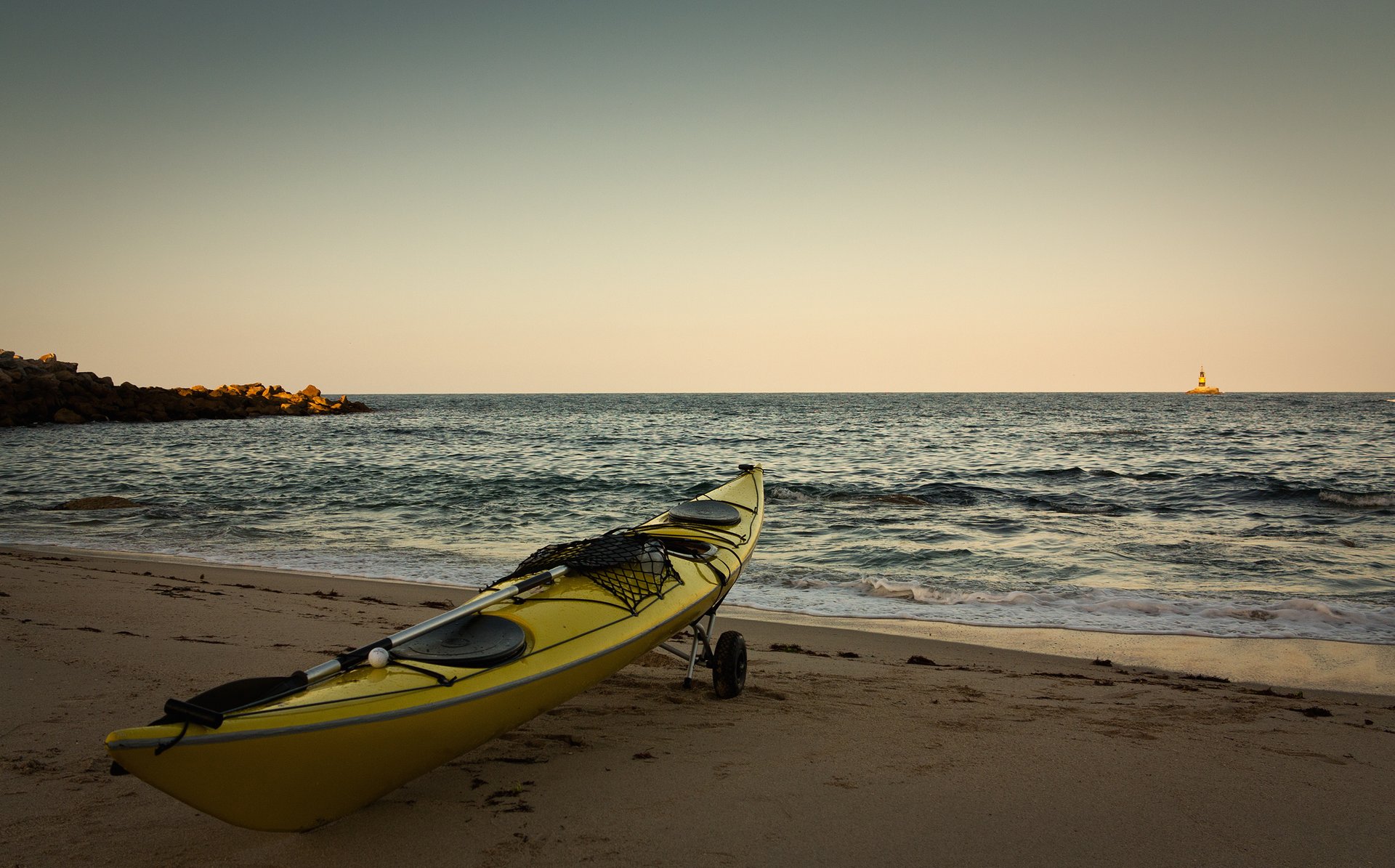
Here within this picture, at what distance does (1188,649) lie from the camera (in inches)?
224

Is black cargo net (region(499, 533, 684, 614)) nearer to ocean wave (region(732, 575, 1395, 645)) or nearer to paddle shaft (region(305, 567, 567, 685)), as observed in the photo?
paddle shaft (region(305, 567, 567, 685))

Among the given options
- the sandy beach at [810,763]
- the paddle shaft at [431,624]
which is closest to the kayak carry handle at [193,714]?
the paddle shaft at [431,624]

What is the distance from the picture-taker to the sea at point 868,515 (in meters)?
7.36

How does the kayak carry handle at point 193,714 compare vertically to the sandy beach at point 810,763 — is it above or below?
above

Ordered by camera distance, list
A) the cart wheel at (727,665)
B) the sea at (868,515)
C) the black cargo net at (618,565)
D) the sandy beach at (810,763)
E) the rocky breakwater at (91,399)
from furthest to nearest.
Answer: the rocky breakwater at (91,399) < the sea at (868,515) < the cart wheel at (727,665) < the black cargo net at (618,565) < the sandy beach at (810,763)

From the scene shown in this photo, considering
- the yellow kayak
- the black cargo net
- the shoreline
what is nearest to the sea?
the shoreline

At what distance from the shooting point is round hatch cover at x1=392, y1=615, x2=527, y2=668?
2803 mm

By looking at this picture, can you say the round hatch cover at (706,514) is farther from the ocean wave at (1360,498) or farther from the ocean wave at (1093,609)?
the ocean wave at (1360,498)

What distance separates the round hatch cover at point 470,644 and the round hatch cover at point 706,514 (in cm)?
254

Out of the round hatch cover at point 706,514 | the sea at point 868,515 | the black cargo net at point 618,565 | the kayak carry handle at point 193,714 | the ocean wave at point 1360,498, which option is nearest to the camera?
the kayak carry handle at point 193,714

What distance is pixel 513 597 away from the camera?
3549 millimetres

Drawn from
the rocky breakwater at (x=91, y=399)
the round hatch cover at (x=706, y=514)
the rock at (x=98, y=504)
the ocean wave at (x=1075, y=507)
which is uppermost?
the rocky breakwater at (x=91, y=399)

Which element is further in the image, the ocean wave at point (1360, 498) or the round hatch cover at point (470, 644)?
the ocean wave at point (1360, 498)

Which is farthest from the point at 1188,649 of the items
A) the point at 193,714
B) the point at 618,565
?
the point at 193,714
